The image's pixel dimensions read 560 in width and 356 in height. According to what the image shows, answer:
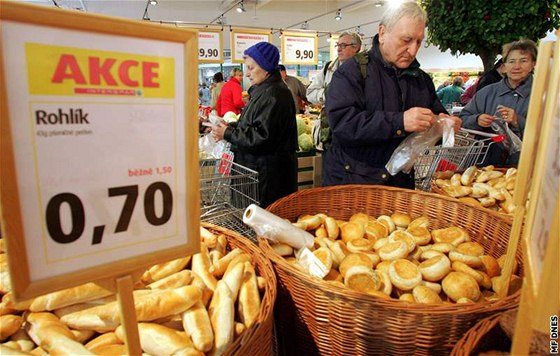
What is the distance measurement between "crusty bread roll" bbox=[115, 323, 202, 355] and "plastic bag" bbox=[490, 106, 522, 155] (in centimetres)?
259

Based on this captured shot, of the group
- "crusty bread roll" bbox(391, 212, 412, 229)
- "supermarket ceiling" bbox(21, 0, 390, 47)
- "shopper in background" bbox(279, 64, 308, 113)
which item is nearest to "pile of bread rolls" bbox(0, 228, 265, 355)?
"crusty bread roll" bbox(391, 212, 412, 229)

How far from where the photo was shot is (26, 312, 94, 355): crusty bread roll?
828 millimetres

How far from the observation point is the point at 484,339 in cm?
93

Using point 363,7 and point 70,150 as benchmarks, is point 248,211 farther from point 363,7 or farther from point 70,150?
point 363,7

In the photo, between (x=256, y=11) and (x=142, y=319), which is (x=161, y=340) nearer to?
(x=142, y=319)

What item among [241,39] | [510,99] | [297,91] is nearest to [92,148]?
[510,99]

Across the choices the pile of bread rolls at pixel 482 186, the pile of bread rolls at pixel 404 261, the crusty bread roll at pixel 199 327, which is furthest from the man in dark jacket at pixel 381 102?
the crusty bread roll at pixel 199 327

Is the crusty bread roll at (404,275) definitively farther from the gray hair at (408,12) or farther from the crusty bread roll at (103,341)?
the gray hair at (408,12)

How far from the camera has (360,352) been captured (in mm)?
1087

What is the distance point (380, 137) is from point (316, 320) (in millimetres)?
1046

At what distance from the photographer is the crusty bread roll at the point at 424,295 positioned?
1.16m

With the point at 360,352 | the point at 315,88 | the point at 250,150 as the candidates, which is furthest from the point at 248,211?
the point at 315,88

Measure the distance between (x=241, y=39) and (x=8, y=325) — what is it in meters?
7.43

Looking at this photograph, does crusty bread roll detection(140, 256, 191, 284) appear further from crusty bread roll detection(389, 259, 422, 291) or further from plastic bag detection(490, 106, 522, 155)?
plastic bag detection(490, 106, 522, 155)
